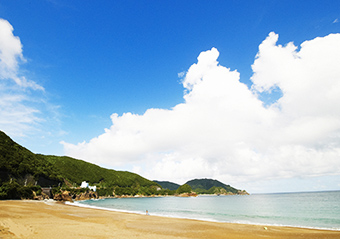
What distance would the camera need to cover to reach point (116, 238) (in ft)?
48.9

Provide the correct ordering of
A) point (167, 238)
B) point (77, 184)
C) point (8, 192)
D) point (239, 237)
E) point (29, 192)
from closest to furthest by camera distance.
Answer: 1. point (167, 238)
2. point (239, 237)
3. point (8, 192)
4. point (29, 192)
5. point (77, 184)

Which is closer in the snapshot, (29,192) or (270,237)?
(270,237)

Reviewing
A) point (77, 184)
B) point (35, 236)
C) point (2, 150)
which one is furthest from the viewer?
point (77, 184)

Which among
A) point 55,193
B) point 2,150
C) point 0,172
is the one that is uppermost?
point 2,150

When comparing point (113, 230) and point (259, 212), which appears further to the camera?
point (259, 212)

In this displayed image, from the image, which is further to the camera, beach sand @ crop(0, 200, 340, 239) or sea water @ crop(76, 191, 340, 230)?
sea water @ crop(76, 191, 340, 230)

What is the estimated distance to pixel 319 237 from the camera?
19.2m

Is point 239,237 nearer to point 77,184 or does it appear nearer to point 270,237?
point 270,237

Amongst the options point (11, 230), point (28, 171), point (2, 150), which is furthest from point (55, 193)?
point (11, 230)

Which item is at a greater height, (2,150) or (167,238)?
(2,150)

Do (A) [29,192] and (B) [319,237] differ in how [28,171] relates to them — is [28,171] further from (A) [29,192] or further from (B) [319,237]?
(B) [319,237]

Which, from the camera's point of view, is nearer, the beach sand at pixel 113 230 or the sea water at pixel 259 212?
the beach sand at pixel 113 230

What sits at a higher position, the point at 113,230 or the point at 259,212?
the point at 113,230

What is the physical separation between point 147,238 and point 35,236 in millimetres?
8440
